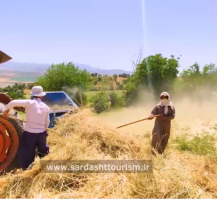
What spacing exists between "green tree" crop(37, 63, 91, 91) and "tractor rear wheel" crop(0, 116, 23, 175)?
10297 millimetres

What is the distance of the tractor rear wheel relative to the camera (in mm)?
4047

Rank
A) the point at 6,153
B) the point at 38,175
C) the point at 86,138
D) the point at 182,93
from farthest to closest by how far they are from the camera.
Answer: the point at 182,93
the point at 86,138
the point at 6,153
the point at 38,175

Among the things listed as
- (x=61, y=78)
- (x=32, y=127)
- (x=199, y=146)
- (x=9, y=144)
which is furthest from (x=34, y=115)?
(x=61, y=78)

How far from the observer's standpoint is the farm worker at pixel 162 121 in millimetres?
5363

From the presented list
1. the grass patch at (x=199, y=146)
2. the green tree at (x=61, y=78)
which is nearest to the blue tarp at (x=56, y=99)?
the grass patch at (x=199, y=146)

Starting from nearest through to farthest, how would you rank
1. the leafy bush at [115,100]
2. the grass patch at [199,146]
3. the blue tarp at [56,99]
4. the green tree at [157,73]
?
the grass patch at [199,146] → the blue tarp at [56,99] → the green tree at [157,73] → the leafy bush at [115,100]

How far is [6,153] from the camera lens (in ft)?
13.5

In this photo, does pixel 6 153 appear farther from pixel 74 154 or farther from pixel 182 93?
pixel 182 93

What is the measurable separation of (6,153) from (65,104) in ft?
10.1

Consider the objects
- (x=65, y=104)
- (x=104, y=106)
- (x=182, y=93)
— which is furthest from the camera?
(x=182, y=93)

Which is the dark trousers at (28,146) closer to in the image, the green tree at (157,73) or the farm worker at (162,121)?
the farm worker at (162,121)

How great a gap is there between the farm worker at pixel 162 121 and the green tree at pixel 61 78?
960 cm

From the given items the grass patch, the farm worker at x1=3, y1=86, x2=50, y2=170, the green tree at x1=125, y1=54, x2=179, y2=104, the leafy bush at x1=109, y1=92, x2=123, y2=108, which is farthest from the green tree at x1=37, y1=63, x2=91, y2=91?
the farm worker at x1=3, y1=86, x2=50, y2=170

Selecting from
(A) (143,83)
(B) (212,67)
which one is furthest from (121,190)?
(B) (212,67)
